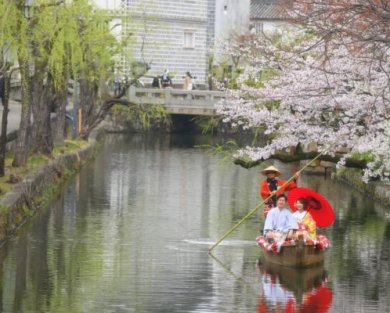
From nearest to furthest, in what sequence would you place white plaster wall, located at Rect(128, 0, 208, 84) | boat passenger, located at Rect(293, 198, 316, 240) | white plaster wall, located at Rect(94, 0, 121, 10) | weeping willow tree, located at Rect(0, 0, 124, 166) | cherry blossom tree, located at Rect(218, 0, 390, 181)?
1. boat passenger, located at Rect(293, 198, 316, 240)
2. cherry blossom tree, located at Rect(218, 0, 390, 181)
3. weeping willow tree, located at Rect(0, 0, 124, 166)
4. white plaster wall, located at Rect(94, 0, 121, 10)
5. white plaster wall, located at Rect(128, 0, 208, 84)

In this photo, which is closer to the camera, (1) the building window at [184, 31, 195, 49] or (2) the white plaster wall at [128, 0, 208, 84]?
(2) the white plaster wall at [128, 0, 208, 84]

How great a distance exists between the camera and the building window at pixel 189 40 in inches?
2985

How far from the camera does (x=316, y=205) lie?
2430 cm

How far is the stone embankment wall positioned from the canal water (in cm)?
32

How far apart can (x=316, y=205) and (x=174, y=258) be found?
2931 mm

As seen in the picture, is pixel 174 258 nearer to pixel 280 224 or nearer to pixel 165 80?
pixel 280 224

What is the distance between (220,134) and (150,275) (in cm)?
5002

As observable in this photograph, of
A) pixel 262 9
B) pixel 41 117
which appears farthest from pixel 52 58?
Result: pixel 262 9

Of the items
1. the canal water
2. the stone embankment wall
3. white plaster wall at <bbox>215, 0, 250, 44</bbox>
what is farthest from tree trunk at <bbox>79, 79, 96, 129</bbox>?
white plaster wall at <bbox>215, 0, 250, 44</bbox>

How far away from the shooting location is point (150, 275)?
71.6ft

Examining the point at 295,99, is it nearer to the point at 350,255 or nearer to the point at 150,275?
the point at 350,255

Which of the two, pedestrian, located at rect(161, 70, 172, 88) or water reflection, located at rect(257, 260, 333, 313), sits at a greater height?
pedestrian, located at rect(161, 70, 172, 88)

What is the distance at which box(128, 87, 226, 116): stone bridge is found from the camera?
62.7 metres

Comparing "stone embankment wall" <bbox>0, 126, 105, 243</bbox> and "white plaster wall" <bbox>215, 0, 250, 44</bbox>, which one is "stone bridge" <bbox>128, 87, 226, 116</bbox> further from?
"stone embankment wall" <bbox>0, 126, 105, 243</bbox>
